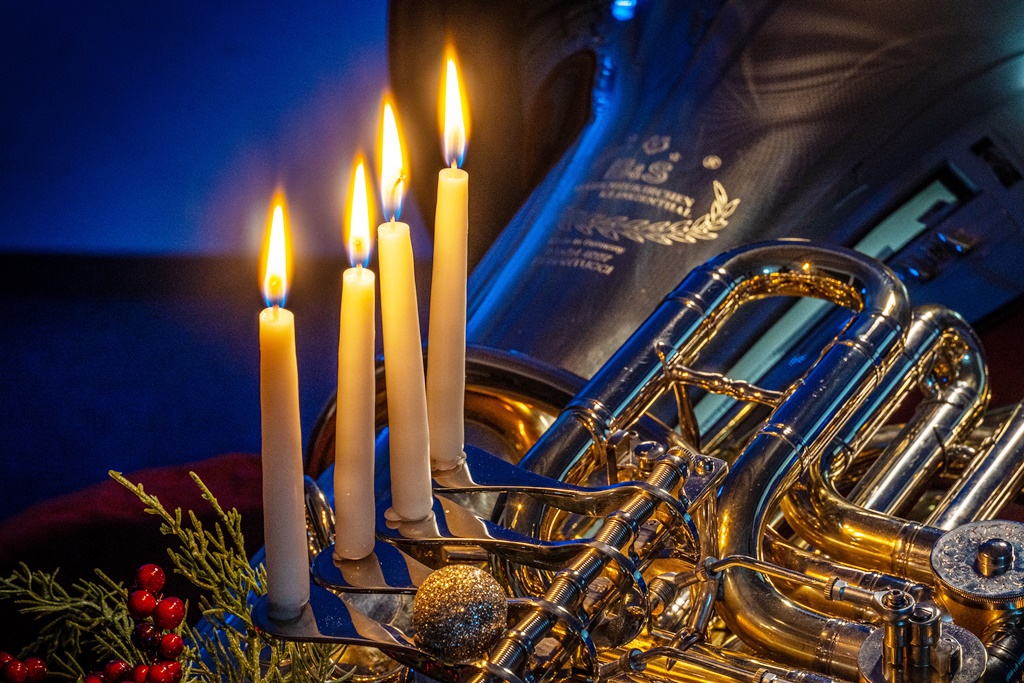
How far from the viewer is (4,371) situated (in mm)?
1037

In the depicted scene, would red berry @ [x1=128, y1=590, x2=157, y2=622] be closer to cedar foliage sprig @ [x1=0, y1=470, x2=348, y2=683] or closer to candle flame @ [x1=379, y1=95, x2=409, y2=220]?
cedar foliage sprig @ [x1=0, y1=470, x2=348, y2=683]

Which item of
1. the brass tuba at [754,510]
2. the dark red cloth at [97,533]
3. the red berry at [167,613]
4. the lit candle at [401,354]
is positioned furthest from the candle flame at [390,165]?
the dark red cloth at [97,533]

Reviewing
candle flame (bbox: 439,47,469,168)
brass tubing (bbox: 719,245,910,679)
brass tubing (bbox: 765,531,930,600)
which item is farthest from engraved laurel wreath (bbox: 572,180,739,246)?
candle flame (bbox: 439,47,469,168)

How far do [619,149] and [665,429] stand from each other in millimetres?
290

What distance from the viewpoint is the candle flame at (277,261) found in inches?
16.1

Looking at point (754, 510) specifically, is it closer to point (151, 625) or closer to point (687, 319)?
point (687, 319)

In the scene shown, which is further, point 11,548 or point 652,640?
point 11,548

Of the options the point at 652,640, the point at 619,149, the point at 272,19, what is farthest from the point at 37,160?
the point at 652,640

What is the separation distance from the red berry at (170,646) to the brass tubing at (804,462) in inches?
10.4

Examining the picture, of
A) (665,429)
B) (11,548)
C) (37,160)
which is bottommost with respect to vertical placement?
(11,548)

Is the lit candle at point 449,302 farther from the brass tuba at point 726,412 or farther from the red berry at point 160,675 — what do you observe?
the red berry at point 160,675

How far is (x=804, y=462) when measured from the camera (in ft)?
2.17

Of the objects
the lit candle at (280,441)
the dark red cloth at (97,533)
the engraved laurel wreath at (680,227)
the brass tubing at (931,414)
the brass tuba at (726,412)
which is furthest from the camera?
the dark red cloth at (97,533)

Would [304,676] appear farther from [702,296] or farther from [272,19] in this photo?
[272,19]
